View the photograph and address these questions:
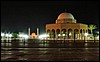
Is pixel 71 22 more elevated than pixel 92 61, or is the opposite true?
pixel 71 22

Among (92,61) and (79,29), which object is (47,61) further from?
(79,29)

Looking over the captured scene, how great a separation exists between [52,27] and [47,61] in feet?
177

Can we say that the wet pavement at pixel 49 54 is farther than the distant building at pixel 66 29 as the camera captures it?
No

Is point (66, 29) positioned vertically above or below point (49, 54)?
above

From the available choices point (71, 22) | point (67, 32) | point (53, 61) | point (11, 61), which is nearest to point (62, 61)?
point (53, 61)

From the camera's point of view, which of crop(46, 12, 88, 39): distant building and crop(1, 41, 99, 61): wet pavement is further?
crop(46, 12, 88, 39): distant building

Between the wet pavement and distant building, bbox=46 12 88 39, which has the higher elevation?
distant building, bbox=46 12 88 39

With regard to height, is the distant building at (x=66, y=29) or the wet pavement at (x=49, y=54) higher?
the distant building at (x=66, y=29)

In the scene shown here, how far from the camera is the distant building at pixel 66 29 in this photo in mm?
62625

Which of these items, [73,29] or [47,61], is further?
[73,29]

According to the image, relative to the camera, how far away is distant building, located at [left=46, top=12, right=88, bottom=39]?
2466 inches

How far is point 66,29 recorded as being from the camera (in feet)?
206

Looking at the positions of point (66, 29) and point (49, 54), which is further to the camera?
point (66, 29)

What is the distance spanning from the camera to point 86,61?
10.4m
